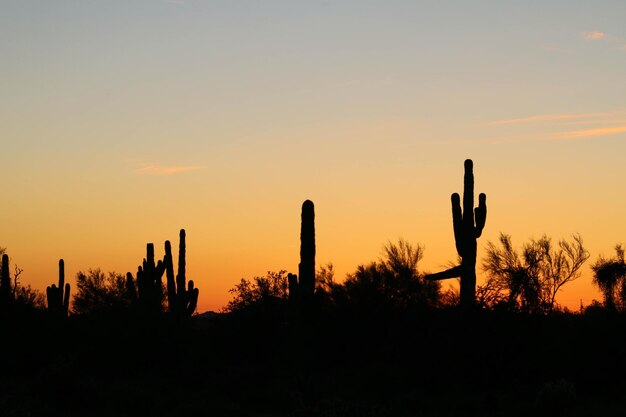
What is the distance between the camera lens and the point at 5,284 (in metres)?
43.8

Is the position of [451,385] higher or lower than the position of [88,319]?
lower

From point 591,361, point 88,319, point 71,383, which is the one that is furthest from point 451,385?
point 88,319

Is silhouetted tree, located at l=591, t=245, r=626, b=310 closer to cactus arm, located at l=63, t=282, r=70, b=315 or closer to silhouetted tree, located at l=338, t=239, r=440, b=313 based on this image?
silhouetted tree, located at l=338, t=239, r=440, b=313

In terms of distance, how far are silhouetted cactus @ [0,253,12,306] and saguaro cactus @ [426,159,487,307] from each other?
656 inches

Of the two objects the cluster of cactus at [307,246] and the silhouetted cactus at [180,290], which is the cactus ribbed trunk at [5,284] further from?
the cluster of cactus at [307,246]

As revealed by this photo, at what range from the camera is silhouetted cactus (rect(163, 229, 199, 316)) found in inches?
1587

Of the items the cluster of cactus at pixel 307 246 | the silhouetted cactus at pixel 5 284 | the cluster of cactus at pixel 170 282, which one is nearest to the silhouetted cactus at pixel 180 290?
the cluster of cactus at pixel 170 282

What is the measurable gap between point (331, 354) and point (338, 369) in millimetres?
1123

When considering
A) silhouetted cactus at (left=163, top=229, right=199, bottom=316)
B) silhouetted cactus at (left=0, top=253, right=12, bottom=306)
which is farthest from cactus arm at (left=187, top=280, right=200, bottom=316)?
silhouetted cactus at (left=0, top=253, right=12, bottom=306)

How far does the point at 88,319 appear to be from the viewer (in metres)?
37.8

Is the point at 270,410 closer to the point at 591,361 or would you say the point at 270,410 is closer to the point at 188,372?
the point at 188,372

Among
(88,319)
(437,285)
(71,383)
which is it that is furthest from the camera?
(437,285)

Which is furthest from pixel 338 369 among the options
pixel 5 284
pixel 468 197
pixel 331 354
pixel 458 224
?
pixel 5 284

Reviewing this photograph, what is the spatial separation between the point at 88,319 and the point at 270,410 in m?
13.7
